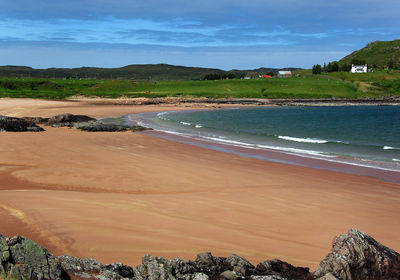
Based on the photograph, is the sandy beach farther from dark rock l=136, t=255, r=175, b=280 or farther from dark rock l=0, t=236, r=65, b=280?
dark rock l=0, t=236, r=65, b=280

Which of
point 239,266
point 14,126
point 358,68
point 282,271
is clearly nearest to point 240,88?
point 358,68

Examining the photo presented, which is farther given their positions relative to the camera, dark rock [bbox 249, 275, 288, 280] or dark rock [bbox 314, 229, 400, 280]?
dark rock [bbox 314, 229, 400, 280]

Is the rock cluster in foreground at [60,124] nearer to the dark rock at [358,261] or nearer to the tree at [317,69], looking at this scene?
the dark rock at [358,261]

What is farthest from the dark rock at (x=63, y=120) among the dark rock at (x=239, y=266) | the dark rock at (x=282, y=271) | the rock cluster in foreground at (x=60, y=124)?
the dark rock at (x=282, y=271)

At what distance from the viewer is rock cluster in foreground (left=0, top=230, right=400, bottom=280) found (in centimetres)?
543

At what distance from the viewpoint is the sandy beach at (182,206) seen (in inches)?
320

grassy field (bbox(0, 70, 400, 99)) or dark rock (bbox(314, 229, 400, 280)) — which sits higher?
grassy field (bbox(0, 70, 400, 99))

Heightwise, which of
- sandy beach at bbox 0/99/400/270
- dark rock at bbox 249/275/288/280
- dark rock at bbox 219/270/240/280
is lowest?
sandy beach at bbox 0/99/400/270

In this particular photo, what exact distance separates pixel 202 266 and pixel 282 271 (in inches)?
53.3

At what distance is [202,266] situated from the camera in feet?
19.4

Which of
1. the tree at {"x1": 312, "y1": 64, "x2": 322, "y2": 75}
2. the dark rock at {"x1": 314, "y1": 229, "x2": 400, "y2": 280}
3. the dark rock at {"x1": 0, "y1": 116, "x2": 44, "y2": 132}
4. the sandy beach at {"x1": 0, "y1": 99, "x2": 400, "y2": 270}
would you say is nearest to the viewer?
the dark rock at {"x1": 314, "y1": 229, "x2": 400, "y2": 280}

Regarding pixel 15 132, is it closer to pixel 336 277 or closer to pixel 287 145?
pixel 287 145

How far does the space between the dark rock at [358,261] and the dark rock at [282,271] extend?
0.26 metres

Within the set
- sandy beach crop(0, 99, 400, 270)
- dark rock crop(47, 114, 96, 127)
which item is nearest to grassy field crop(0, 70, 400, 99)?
dark rock crop(47, 114, 96, 127)
